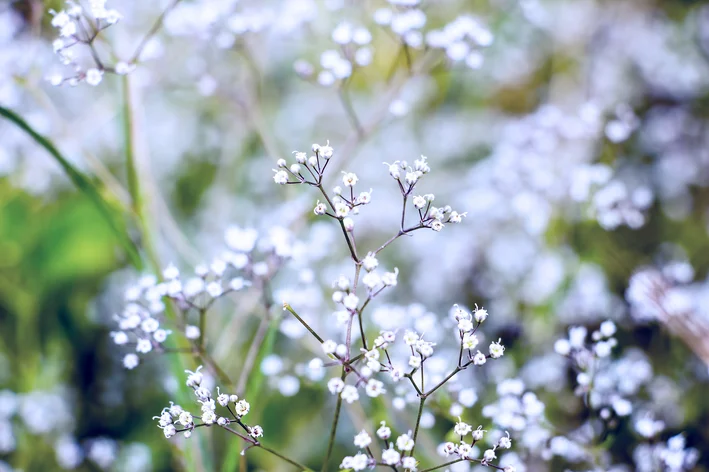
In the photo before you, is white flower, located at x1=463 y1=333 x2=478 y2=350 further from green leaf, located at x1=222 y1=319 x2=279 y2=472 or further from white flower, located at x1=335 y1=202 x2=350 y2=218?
green leaf, located at x1=222 y1=319 x2=279 y2=472

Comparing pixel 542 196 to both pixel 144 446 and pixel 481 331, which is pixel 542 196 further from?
pixel 144 446

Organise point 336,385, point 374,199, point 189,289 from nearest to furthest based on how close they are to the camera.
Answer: point 336,385 → point 189,289 → point 374,199


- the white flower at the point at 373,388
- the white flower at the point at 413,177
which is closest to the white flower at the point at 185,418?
the white flower at the point at 373,388

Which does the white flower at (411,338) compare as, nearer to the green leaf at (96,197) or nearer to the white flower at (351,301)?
the white flower at (351,301)

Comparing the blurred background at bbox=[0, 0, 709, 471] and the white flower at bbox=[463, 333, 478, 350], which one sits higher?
the blurred background at bbox=[0, 0, 709, 471]

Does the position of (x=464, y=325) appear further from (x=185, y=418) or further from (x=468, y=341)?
(x=185, y=418)

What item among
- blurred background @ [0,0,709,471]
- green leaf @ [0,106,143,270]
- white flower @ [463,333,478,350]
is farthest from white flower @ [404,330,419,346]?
green leaf @ [0,106,143,270]

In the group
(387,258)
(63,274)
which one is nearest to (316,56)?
(387,258)

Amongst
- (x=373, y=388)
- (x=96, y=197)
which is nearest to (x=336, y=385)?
(x=373, y=388)

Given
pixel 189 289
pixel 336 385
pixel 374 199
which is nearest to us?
pixel 336 385
